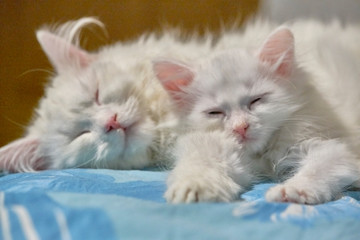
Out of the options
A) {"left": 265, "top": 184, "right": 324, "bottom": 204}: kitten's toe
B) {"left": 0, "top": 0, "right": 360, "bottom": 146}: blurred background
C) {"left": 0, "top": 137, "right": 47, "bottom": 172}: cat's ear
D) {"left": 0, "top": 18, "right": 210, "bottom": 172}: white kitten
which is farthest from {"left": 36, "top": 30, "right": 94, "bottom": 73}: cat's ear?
{"left": 265, "top": 184, "right": 324, "bottom": 204}: kitten's toe

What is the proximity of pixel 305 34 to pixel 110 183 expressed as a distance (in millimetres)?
901

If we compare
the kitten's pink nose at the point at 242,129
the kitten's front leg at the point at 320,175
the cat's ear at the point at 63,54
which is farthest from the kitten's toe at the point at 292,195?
the cat's ear at the point at 63,54

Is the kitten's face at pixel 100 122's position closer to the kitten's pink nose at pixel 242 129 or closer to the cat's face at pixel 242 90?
the cat's face at pixel 242 90

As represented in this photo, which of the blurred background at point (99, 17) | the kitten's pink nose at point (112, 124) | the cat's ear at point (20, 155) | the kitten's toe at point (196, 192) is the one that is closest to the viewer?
the kitten's toe at point (196, 192)

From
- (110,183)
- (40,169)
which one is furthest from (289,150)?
(40,169)

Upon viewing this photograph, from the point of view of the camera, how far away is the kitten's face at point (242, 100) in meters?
1.11

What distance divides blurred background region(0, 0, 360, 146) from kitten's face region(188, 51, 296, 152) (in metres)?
0.99

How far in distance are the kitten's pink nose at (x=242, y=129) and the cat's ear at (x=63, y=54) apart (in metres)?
0.65

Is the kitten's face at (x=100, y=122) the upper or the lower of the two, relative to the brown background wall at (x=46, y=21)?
lower

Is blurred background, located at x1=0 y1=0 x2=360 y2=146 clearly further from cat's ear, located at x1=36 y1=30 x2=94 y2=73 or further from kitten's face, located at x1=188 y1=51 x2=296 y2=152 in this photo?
kitten's face, located at x1=188 y1=51 x2=296 y2=152

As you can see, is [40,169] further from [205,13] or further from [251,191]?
[205,13]

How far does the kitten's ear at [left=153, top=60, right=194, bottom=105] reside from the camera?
1.22m

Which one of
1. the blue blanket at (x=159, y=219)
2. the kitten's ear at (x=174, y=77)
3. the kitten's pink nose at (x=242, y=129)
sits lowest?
the blue blanket at (x=159, y=219)

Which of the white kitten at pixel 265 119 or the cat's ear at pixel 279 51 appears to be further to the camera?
the cat's ear at pixel 279 51
